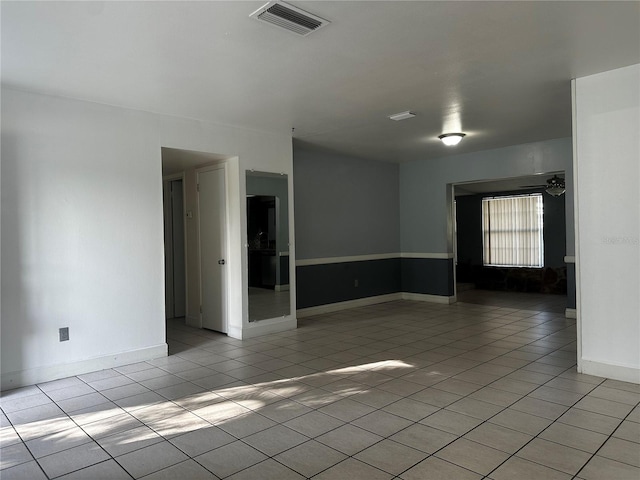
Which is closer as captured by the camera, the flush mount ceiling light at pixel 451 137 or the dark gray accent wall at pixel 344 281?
the flush mount ceiling light at pixel 451 137

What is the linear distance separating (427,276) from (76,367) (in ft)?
20.0

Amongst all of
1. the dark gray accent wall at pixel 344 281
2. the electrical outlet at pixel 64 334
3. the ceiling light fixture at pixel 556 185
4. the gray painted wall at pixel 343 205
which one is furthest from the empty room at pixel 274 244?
the ceiling light fixture at pixel 556 185

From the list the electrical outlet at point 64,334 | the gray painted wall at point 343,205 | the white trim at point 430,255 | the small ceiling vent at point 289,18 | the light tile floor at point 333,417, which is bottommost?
the light tile floor at point 333,417

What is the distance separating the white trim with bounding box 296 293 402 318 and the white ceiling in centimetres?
320

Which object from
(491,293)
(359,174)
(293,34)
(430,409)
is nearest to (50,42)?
(293,34)

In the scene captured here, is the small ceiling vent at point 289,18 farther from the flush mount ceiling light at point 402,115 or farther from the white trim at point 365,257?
the white trim at point 365,257

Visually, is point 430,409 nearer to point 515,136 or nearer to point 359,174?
point 515,136

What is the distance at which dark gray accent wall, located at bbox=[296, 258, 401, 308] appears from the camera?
722 centimetres

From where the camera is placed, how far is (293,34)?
3.05 m

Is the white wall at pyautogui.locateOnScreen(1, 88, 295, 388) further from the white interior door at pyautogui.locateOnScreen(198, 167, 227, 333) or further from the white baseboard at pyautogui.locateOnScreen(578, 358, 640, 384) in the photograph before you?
the white baseboard at pyautogui.locateOnScreen(578, 358, 640, 384)

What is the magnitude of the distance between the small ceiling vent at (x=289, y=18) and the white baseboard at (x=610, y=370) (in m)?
3.64

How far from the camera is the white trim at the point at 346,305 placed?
722 cm

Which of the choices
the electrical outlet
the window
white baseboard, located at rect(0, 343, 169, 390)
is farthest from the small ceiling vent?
the window

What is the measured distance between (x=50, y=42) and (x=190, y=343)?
358 centimetres
